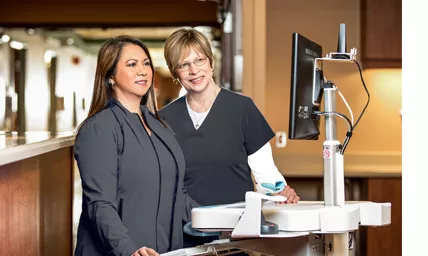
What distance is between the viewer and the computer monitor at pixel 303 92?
2.62m

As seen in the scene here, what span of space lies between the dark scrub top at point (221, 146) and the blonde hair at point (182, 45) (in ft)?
0.77

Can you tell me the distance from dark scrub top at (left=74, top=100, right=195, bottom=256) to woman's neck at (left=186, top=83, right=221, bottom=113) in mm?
444

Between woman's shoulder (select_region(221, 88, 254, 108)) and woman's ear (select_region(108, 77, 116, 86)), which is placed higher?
woman's ear (select_region(108, 77, 116, 86))

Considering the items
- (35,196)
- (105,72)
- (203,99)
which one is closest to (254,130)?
(203,99)

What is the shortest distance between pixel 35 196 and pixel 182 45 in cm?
107

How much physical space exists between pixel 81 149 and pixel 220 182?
0.80m

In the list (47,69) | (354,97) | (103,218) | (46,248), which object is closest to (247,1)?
(354,97)

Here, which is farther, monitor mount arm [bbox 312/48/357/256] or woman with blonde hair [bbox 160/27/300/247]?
woman with blonde hair [bbox 160/27/300/247]

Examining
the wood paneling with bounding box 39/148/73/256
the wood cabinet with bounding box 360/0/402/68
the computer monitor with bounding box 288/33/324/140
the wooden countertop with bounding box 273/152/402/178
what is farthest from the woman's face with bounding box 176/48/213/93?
the wood cabinet with bounding box 360/0/402/68

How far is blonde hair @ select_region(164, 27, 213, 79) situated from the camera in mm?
3193

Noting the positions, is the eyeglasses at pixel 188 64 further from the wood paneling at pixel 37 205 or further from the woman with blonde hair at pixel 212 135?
the wood paneling at pixel 37 205

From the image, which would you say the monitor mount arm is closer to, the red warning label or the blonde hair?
the red warning label
